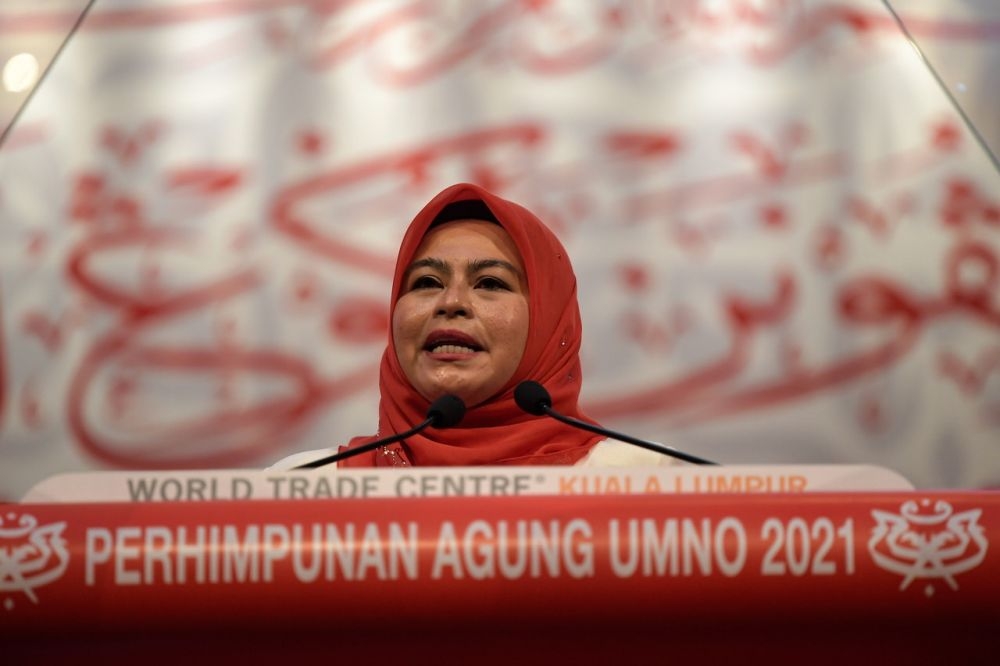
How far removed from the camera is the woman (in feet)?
4.50

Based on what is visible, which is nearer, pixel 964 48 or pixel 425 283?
pixel 425 283

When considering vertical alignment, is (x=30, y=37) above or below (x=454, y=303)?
above

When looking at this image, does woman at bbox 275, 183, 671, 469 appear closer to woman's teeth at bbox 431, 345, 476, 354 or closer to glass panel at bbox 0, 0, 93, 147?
woman's teeth at bbox 431, 345, 476, 354

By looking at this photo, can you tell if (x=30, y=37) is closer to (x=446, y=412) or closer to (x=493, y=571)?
(x=446, y=412)

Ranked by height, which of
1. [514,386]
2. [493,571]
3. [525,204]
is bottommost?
[493,571]

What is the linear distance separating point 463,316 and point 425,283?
105 millimetres

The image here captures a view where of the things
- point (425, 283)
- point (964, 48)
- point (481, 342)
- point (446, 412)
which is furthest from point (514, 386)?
point (964, 48)

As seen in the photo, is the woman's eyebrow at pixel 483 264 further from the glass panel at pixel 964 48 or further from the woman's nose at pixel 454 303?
the glass panel at pixel 964 48

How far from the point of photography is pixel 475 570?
0.60 meters

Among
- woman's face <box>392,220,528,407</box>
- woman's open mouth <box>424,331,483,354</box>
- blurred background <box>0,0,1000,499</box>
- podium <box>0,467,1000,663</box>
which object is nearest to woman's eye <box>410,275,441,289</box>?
woman's face <box>392,220,528,407</box>

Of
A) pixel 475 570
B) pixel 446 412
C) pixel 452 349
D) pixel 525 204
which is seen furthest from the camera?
pixel 525 204

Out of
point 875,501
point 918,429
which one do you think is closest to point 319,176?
point 918,429

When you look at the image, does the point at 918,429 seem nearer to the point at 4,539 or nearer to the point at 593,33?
the point at 593,33

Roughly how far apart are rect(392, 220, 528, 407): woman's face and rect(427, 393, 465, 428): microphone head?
0.23 meters
